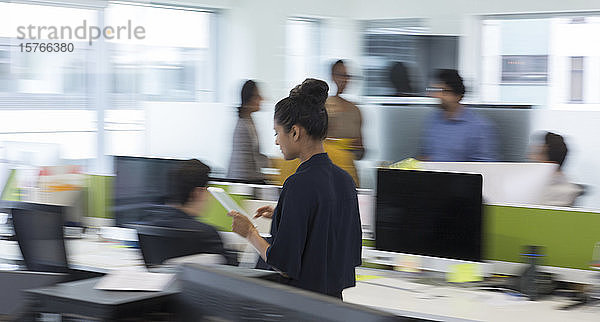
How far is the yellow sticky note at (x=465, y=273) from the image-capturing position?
3111 mm

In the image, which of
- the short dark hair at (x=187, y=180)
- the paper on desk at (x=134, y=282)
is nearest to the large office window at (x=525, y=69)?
the short dark hair at (x=187, y=180)

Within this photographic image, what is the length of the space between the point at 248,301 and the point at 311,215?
1299mm

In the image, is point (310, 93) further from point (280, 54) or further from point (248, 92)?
point (280, 54)

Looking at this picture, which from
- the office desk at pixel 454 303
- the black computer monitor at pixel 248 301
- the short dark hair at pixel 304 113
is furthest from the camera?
the office desk at pixel 454 303

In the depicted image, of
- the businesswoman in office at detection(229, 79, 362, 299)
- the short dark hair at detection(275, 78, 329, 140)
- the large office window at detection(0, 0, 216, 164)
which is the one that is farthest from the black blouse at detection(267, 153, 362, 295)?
the large office window at detection(0, 0, 216, 164)

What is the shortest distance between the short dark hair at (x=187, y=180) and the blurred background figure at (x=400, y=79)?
388cm

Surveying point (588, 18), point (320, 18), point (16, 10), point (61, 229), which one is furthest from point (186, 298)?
point (320, 18)

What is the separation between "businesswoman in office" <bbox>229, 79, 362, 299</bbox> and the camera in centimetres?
222

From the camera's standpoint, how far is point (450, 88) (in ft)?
14.6

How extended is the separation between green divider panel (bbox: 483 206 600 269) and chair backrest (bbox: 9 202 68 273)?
5.47 feet

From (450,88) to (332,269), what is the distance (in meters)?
2.38

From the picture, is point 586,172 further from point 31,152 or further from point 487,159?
point 31,152

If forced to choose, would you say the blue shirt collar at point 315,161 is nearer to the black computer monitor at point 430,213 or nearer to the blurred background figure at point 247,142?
the black computer monitor at point 430,213

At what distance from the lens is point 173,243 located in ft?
9.18
